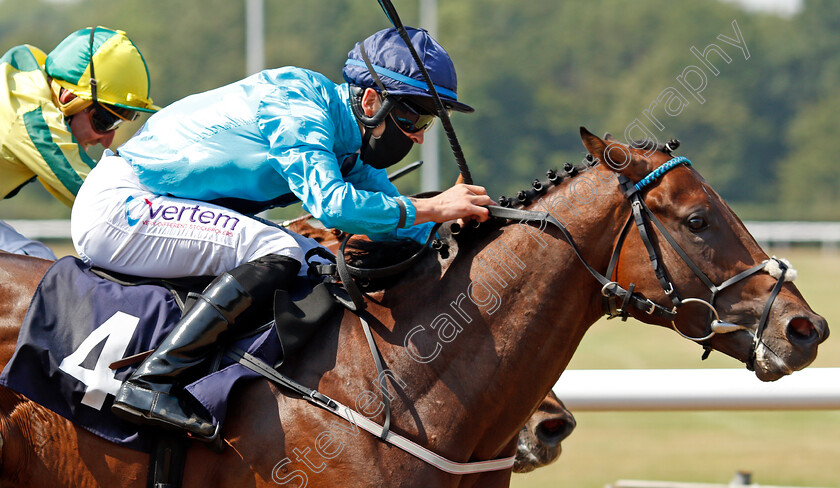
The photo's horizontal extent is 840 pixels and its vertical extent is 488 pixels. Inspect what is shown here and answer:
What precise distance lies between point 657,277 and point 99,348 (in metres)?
1.83

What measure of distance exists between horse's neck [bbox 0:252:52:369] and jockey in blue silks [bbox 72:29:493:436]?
0.65 ft

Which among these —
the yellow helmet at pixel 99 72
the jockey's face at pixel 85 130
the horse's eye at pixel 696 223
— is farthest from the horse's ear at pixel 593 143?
the jockey's face at pixel 85 130

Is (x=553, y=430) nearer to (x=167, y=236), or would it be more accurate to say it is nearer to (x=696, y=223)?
(x=696, y=223)

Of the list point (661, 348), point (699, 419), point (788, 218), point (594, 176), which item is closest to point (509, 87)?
point (788, 218)

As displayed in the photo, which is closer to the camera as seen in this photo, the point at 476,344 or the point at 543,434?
the point at 476,344

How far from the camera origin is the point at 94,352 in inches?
118

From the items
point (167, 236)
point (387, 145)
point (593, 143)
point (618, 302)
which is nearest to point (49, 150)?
point (167, 236)

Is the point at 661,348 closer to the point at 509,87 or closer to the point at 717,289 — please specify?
the point at 717,289

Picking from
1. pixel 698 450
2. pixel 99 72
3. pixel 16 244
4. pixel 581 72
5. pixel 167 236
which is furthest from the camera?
pixel 581 72

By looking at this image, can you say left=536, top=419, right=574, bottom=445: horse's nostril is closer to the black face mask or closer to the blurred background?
the black face mask

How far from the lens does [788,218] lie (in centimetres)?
3391

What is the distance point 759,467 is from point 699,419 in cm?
196

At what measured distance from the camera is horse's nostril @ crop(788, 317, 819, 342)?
9.57 ft

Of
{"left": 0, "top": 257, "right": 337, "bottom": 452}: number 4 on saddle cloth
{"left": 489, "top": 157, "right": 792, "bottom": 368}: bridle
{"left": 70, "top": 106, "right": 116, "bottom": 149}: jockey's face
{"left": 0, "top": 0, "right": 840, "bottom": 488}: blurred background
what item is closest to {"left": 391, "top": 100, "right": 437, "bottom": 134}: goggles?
{"left": 489, "top": 157, "right": 792, "bottom": 368}: bridle
